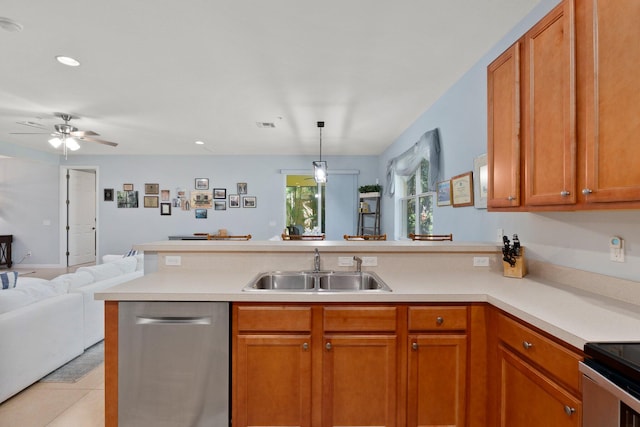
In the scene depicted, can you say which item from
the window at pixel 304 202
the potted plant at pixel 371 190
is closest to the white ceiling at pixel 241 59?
the potted plant at pixel 371 190

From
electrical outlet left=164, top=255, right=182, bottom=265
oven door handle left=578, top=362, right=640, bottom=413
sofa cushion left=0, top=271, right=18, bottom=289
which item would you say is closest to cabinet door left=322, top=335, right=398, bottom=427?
oven door handle left=578, top=362, right=640, bottom=413

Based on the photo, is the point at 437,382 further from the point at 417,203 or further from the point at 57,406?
the point at 417,203

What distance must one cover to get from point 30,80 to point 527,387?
15.4 ft

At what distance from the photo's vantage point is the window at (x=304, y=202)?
7.07 metres

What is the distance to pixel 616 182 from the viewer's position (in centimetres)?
115

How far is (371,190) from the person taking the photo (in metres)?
6.44

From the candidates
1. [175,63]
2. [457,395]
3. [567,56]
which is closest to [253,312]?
[457,395]

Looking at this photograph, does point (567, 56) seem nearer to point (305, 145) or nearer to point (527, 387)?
point (527, 387)

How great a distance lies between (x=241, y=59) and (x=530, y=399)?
3023 mm

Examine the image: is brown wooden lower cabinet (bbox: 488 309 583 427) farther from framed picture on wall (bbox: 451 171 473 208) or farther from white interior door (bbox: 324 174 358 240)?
white interior door (bbox: 324 174 358 240)

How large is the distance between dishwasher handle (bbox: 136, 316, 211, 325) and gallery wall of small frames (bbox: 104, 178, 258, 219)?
5453 millimetres

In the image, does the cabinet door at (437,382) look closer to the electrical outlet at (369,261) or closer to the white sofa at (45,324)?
the electrical outlet at (369,261)

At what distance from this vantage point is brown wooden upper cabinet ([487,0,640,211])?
43.9 inches

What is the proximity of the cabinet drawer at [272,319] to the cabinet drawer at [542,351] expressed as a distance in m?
0.96
